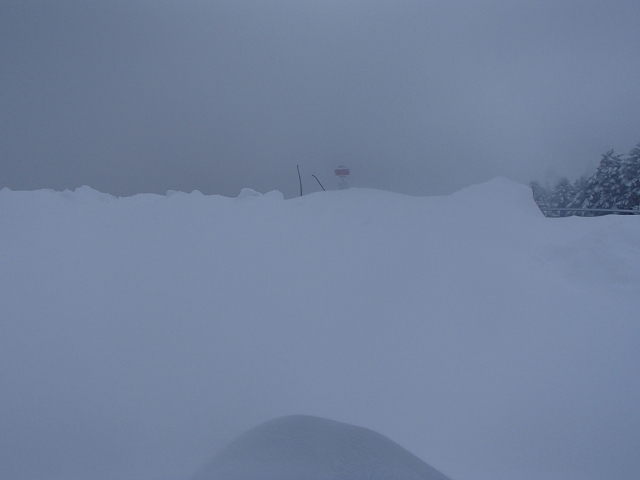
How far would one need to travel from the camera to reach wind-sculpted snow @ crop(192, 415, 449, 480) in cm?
183

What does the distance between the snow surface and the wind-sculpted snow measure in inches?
2.4

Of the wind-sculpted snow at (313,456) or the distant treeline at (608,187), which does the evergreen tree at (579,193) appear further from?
the wind-sculpted snow at (313,456)

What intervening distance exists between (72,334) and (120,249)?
39.0 inches

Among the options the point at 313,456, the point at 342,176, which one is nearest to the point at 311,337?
the point at 313,456

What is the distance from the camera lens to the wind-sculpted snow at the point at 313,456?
183 cm

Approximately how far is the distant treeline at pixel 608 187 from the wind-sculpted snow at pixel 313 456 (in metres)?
13.5

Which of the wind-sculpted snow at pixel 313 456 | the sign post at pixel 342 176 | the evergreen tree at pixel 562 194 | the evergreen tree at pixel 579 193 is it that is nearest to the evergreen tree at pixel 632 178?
the evergreen tree at pixel 579 193

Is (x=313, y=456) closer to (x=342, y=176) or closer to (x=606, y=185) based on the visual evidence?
(x=342, y=176)

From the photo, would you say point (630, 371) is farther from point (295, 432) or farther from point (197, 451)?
point (197, 451)

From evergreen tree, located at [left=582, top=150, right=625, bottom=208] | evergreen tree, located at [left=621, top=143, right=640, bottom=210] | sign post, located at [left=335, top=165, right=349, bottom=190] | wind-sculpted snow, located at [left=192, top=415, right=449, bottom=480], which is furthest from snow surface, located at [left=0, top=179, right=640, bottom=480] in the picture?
evergreen tree, located at [left=582, top=150, right=625, bottom=208]

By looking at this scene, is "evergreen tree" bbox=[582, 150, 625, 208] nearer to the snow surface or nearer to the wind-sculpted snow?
the snow surface

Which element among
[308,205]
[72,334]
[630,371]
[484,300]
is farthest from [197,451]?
[308,205]

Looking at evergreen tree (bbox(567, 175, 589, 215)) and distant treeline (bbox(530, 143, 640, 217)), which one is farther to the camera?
evergreen tree (bbox(567, 175, 589, 215))

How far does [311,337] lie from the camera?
99.7 inches
